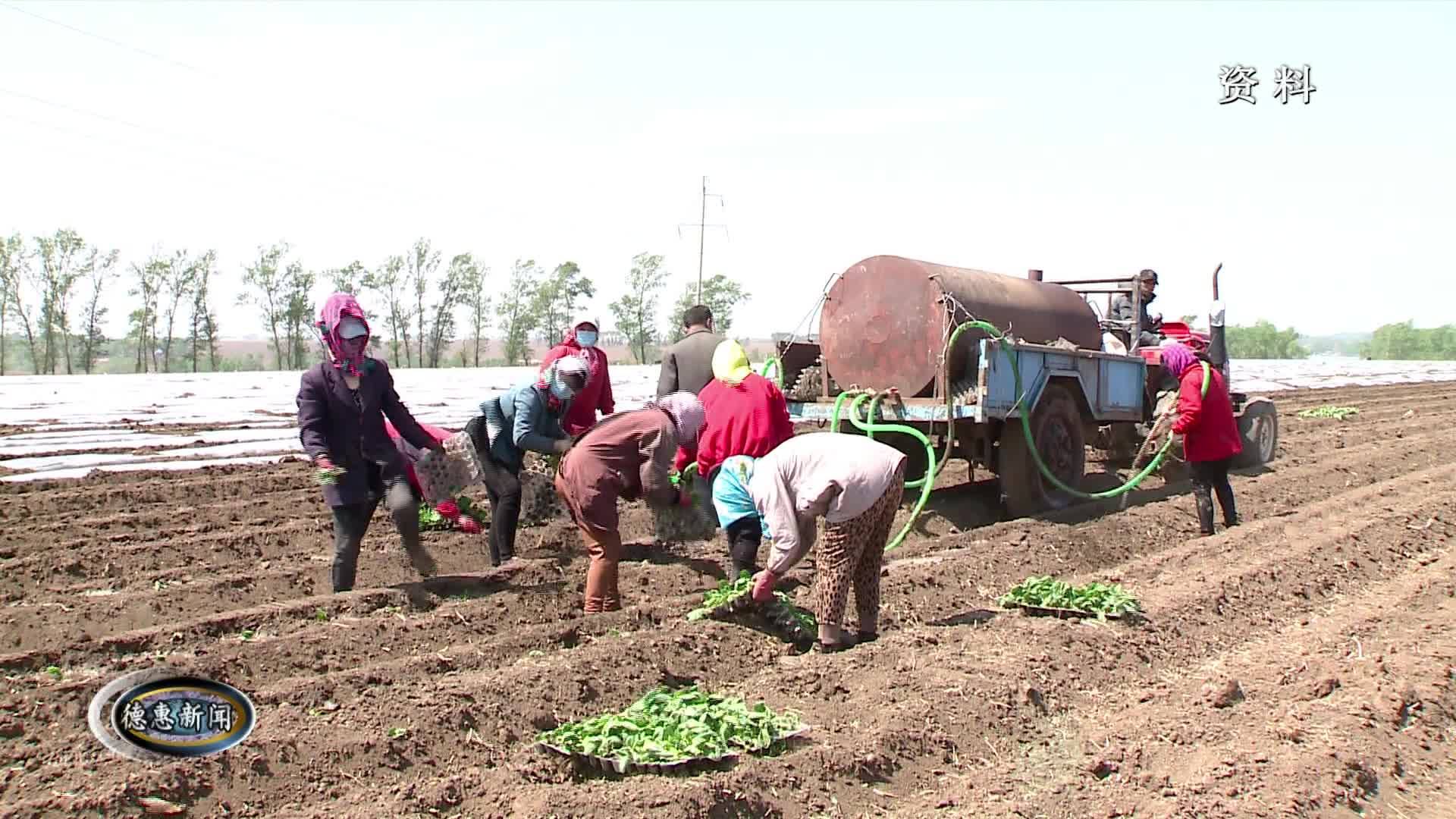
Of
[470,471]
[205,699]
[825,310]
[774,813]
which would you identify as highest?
[825,310]

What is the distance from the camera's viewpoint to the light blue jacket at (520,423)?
21.4ft

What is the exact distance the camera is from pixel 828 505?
5.27m

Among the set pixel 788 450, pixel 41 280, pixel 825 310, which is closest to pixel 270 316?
pixel 41 280

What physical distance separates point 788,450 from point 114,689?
288 centimetres

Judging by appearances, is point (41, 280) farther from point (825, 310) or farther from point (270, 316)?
point (825, 310)

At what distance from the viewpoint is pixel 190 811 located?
361 centimetres

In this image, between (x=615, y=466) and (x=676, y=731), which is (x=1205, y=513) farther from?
(x=676, y=731)

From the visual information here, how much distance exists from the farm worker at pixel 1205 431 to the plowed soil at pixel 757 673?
0.40 m

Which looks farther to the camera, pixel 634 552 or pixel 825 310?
pixel 825 310

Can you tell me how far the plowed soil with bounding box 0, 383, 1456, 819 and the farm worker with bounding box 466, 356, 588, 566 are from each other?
33 centimetres

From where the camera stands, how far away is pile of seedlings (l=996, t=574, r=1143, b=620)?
19.7 feet

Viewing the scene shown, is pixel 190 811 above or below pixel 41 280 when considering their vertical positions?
below

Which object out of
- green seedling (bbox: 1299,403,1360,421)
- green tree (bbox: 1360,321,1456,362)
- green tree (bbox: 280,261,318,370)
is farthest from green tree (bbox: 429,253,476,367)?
green tree (bbox: 1360,321,1456,362)

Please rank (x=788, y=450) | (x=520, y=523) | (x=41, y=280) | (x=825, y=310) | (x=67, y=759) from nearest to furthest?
1. (x=67, y=759)
2. (x=788, y=450)
3. (x=520, y=523)
4. (x=825, y=310)
5. (x=41, y=280)
